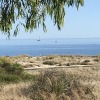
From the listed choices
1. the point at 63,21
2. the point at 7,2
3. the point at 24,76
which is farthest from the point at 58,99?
the point at 24,76

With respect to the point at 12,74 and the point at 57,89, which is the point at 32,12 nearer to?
the point at 57,89

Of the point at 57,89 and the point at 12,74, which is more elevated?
the point at 57,89

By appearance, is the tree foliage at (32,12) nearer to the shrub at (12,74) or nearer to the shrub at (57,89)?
the shrub at (57,89)

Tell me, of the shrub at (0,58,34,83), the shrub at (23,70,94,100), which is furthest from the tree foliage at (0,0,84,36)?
the shrub at (0,58,34,83)

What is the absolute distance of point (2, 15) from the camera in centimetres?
1277

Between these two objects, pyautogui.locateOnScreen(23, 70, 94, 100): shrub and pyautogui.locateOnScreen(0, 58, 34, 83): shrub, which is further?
pyautogui.locateOnScreen(0, 58, 34, 83): shrub

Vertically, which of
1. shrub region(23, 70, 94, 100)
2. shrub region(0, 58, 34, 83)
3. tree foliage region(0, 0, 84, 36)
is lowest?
shrub region(0, 58, 34, 83)

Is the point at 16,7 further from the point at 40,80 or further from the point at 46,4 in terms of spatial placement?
the point at 40,80

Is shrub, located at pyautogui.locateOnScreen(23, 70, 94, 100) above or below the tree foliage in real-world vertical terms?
below

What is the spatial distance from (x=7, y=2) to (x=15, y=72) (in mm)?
14440

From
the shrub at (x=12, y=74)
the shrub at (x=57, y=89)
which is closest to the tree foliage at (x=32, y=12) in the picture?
the shrub at (x=57, y=89)

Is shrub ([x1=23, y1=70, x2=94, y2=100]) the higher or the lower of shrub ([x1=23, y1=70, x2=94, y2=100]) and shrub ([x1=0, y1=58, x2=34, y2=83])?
the higher

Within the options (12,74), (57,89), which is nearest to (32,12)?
(57,89)

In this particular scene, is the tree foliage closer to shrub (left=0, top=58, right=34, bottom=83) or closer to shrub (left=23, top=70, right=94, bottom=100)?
shrub (left=23, top=70, right=94, bottom=100)
